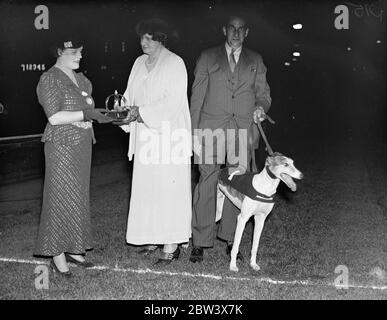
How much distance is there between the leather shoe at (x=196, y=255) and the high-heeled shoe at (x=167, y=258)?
166mm

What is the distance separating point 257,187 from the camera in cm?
543

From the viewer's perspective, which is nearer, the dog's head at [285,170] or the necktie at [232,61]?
the dog's head at [285,170]

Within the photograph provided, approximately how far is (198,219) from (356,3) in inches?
181

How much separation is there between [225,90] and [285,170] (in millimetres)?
1189

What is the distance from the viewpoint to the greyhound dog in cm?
523

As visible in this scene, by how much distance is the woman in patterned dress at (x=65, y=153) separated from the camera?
16.8 feet

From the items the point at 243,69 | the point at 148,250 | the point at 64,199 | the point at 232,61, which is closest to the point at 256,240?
the point at 148,250

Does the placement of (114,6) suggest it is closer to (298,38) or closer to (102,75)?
(102,75)

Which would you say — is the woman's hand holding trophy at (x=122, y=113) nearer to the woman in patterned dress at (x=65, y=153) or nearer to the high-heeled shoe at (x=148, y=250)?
the woman in patterned dress at (x=65, y=153)

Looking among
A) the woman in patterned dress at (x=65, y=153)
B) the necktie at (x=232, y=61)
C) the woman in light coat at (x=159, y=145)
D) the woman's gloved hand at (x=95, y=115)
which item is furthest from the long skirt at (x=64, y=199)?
the necktie at (x=232, y=61)

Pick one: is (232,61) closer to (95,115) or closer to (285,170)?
(285,170)

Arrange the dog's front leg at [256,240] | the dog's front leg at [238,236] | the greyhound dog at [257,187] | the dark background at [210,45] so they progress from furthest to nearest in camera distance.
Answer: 1. the dark background at [210,45]
2. the dog's front leg at [256,240]
3. the dog's front leg at [238,236]
4. the greyhound dog at [257,187]

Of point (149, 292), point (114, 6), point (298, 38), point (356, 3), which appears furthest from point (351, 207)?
point (298, 38)

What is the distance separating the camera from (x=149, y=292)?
4.98m
